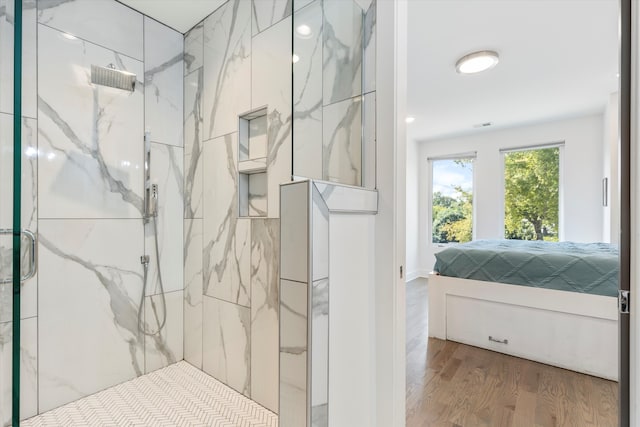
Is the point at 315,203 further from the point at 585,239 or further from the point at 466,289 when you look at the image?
the point at 585,239

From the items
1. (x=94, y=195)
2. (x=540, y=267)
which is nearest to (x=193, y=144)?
(x=94, y=195)

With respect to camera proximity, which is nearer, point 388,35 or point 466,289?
point 388,35

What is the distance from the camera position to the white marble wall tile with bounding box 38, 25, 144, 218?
1691mm

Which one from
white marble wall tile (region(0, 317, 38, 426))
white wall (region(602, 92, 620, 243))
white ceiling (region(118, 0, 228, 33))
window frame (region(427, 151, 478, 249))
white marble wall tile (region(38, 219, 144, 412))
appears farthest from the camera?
window frame (region(427, 151, 478, 249))

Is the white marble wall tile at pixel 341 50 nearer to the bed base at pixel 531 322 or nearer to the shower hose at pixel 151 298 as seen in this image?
the shower hose at pixel 151 298

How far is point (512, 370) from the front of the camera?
7.52ft

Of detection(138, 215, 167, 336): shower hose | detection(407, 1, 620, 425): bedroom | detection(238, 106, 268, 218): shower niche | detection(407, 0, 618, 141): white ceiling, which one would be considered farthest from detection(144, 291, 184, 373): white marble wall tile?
detection(407, 0, 618, 141): white ceiling

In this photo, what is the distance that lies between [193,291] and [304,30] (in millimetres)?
1833

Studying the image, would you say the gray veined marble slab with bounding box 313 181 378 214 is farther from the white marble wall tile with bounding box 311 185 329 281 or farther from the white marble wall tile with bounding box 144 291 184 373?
the white marble wall tile with bounding box 144 291 184 373

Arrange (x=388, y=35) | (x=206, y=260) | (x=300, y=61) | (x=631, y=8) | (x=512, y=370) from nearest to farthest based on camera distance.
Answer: (x=631, y=8) < (x=300, y=61) < (x=388, y=35) < (x=206, y=260) < (x=512, y=370)

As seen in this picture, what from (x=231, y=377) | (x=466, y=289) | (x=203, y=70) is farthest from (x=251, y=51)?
(x=466, y=289)

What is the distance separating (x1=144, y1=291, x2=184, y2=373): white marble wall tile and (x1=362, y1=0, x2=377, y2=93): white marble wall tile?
6.25ft

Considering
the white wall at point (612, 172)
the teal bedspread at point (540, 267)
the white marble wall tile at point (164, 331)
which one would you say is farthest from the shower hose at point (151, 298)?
the white wall at point (612, 172)

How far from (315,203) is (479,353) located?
7.87ft
